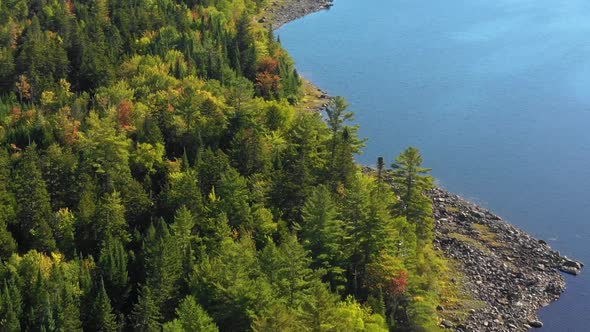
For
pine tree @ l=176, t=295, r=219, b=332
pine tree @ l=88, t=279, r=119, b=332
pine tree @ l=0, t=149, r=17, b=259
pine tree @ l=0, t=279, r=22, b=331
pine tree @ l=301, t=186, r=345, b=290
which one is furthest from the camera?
pine tree @ l=0, t=149, r=17, b=259

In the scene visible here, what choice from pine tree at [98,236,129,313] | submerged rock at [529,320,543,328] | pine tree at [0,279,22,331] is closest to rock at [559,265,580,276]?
submerged rock at [529,320,543,328]

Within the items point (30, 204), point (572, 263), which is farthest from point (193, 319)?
point (572, 263)

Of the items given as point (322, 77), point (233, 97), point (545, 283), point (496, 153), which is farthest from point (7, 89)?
point (545, 283)

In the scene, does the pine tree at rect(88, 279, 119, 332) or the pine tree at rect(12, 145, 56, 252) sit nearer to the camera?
the pine tree at rect(88, 279, 119, 332)

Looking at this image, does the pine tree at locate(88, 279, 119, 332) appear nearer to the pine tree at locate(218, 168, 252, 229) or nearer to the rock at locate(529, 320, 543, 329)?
the pine tree at locate(218, 168, 252, 229)

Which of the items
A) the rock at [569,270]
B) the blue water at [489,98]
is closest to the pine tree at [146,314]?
the blue water at [489,98]

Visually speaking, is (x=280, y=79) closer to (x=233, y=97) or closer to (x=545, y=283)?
(x=233, y=97)
